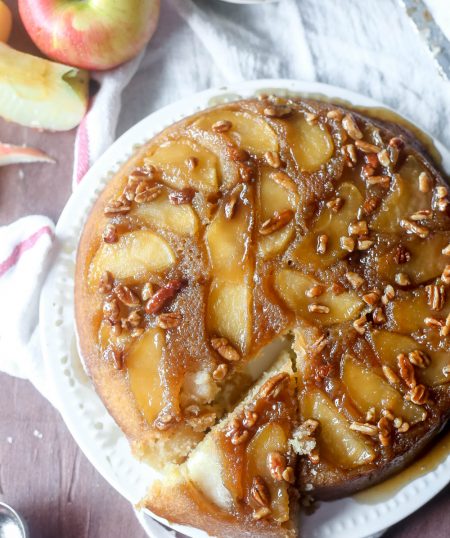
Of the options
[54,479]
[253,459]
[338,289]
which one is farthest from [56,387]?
[338,289]

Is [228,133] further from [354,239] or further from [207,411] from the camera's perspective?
[207,411]

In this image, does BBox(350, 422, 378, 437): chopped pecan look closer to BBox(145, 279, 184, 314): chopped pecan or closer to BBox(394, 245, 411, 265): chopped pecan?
BBox(394, 245, 411, 265): chopped pecan

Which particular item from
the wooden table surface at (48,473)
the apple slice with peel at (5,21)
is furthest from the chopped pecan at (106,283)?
the apple slice with peel at (5,21)

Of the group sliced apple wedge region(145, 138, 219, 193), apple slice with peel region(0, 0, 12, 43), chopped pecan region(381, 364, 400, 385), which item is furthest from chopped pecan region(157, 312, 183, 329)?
apple slice with peel region(0, 0, 12, 43)

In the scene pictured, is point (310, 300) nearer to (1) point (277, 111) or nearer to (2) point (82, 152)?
(1) point (277, 111)

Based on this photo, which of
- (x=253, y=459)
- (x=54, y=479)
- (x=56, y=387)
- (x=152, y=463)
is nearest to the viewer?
(x=253, y=459)

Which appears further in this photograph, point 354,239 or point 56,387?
point 56,387

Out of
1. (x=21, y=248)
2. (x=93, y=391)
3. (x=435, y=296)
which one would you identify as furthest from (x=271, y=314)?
(x=21, y=248)
